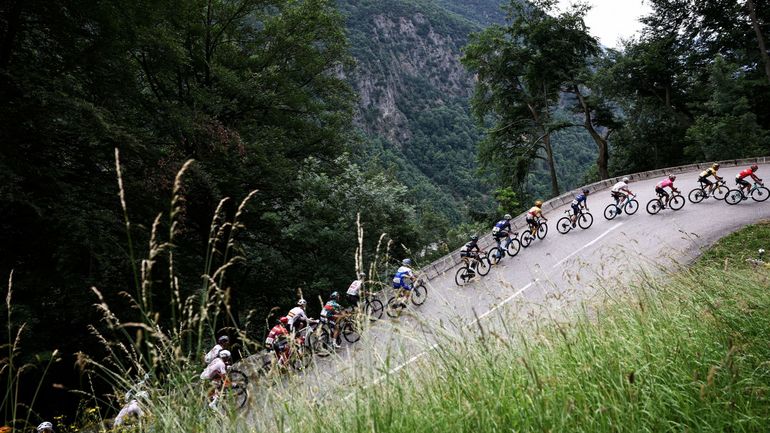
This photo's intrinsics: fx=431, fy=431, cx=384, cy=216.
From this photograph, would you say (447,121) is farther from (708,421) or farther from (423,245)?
(708,421)

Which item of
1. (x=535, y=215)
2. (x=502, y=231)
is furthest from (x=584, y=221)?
(x=502, y=231)

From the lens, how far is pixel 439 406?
2.40 metres

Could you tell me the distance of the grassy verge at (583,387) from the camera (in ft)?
6.91

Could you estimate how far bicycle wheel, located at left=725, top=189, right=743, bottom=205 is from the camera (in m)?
17.9

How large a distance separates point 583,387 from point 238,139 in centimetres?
1455

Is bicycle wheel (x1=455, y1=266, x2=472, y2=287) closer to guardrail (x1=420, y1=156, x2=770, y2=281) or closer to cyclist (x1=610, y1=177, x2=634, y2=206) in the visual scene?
guardrail (x1=420, y1=156, x2=770, y2=281)

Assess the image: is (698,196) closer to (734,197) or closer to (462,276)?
(734,197)

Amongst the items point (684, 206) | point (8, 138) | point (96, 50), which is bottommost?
point (684, 206)

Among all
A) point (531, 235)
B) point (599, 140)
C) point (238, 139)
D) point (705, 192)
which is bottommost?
point (705, 192)

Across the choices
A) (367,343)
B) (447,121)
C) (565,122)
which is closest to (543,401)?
(367,343)

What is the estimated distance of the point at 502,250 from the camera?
614 inches

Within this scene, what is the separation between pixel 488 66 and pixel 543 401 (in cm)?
3367

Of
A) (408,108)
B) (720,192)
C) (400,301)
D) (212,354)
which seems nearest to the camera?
(400,301)

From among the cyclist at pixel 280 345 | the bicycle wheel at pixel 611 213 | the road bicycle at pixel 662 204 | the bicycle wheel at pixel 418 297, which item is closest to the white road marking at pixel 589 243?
the bicycle wheel at pixel 611 213
